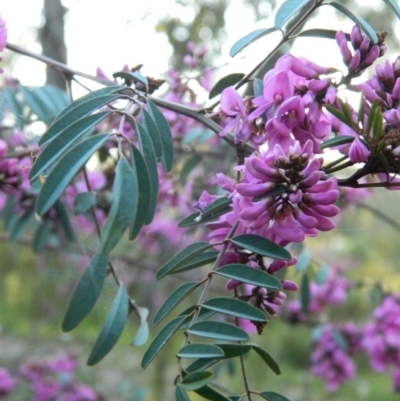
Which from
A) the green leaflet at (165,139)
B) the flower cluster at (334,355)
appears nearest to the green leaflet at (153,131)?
the green leaflet at (165,139)

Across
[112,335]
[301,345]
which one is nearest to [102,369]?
[301,345]

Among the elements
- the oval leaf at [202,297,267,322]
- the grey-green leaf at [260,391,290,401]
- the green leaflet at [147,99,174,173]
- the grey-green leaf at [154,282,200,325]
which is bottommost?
the grey-green leaf at [260,391,290,401]

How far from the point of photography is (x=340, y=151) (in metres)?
0.55

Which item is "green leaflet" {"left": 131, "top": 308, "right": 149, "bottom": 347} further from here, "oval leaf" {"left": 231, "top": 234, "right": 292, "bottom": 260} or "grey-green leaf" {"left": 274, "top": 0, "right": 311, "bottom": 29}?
"grey-green leaf" {"left": 274, "top": 0, "right": 311, "bottom": 29}

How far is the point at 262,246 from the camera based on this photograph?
19.8 inches

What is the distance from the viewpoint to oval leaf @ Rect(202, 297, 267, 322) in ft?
1.57

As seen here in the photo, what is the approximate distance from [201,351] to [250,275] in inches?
3.4

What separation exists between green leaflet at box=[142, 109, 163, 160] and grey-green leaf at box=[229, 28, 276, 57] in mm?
132

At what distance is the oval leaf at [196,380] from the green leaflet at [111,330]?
156 millimetres

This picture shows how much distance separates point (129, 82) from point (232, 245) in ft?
0.76

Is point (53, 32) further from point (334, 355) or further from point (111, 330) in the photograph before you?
point (111, 330)

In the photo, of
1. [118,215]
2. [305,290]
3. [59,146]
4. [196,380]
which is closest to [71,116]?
[59,146]

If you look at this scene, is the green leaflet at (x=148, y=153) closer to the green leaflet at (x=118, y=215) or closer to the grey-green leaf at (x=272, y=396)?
the green leaflet at (x=118, y=215)

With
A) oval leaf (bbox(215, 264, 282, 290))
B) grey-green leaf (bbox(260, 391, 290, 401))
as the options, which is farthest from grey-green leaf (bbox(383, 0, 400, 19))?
grey-green leaf (bbox(260, 391, 290, 401))
